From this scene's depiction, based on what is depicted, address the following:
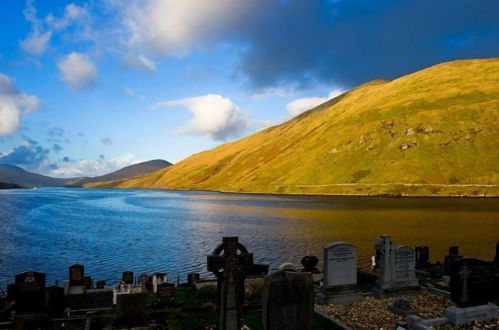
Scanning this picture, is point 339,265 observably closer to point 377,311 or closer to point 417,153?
point 377,311

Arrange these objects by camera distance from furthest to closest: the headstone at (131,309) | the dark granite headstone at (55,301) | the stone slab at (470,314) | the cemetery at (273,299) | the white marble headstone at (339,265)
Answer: the white marble headstone at (339,265), the dark granite headstone at (55,301), the headstone at (131,309), the stone slab at (470,314), the cemetery at (273,299)

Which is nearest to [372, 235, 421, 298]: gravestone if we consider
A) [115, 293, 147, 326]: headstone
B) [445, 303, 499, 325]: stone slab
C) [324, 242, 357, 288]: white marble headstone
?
[324, 242, 357, 288]: white marble headstone

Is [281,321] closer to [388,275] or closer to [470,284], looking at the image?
[470,284]

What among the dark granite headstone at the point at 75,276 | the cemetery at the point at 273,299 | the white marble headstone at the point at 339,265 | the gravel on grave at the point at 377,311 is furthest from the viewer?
the dark granite headstone at the point at 75,276

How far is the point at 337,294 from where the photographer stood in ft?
64.0

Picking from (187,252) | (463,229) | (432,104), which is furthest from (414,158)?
(187,252)

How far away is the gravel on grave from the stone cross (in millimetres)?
5931

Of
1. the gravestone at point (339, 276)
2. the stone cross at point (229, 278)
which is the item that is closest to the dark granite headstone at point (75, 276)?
the stone cross at point (229, 278)

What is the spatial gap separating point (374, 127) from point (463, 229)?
133754mm

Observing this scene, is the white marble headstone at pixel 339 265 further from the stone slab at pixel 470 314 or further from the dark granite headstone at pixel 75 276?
the dark granite headstone at pixel 75 276

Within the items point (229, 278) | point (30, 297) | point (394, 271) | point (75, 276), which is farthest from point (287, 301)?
point (75, 276)

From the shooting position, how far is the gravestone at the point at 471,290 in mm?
15303

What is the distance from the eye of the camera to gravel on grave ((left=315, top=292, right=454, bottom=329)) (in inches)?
645

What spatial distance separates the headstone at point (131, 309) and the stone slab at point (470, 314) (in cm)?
1200
